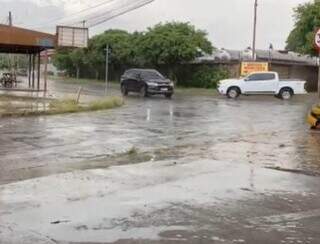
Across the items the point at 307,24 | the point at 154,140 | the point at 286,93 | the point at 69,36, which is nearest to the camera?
the point at 154,140

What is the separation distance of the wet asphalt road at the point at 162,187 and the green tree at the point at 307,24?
30.9 m

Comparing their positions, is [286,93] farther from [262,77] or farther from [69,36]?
[69,36]

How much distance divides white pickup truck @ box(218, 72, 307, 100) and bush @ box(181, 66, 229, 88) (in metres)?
13.2

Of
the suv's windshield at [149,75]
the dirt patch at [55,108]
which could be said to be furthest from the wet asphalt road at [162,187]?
the suv's windshield at [149,75]

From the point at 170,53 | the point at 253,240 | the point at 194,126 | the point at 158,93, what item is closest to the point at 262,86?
the point at 158,93

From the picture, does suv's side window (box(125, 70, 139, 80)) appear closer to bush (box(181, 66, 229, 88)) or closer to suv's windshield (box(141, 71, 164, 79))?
suv's windshield (box(141, 71, 164, 79))

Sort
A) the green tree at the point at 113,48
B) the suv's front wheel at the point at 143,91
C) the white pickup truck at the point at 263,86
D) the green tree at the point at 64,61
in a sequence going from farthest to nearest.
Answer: the green tree at the point at 64,61
the green tree at the point at 113,48
the suv's front wheel at the point at 143,91
the white pickup truck at the point at 263,86

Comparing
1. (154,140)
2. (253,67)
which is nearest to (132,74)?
(253,67)

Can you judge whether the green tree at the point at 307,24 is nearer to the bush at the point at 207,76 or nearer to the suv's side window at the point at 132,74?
the bush at the point at 207,76

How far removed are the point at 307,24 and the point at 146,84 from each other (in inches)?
568

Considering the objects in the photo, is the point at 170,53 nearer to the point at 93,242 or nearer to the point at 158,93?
the point at 158,93

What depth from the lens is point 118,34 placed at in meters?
71.6

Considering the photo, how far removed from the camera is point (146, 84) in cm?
4203

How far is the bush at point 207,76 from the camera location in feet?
184
